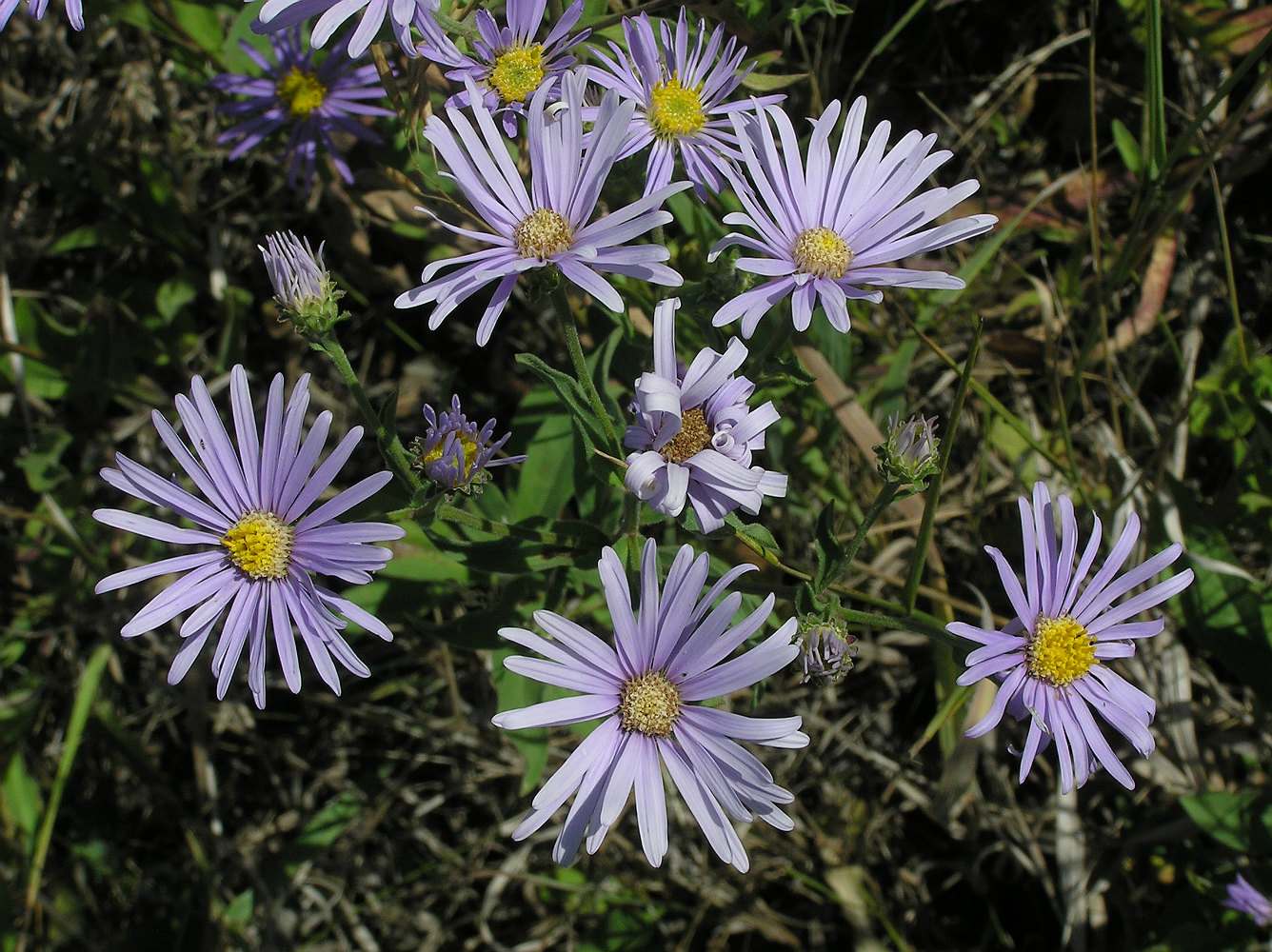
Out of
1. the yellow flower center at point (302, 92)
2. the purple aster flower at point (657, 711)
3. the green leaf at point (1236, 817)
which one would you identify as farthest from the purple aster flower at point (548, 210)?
the green leaf at point (1236, 817)

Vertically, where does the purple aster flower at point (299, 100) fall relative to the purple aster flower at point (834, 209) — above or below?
above

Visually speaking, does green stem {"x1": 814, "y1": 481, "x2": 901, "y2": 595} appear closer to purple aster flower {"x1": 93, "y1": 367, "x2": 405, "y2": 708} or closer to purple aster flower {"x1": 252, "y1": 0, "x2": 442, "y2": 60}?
purple aster flower {"x1": 93, "y1": 367, "x2": 405, "y2": 708}

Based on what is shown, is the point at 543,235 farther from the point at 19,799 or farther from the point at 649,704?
the point at 19,799

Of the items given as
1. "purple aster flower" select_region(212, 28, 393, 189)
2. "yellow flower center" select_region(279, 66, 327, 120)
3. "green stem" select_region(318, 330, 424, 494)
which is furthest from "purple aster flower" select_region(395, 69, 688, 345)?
"yellow flower center" select_region(279, 66, 327, 120)

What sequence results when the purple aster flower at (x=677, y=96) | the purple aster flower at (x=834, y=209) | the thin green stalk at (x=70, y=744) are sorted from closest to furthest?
1. the purple aster flower at (x=834, y=209)
2. the purple aster flower at (x=677, y=96)
3. the thin green stalk at (x=70, y=744)

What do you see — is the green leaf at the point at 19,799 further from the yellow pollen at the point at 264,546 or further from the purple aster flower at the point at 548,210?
the purple aster flower at the point at 548,210

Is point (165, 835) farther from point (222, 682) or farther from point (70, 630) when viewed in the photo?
point (222, 682)
